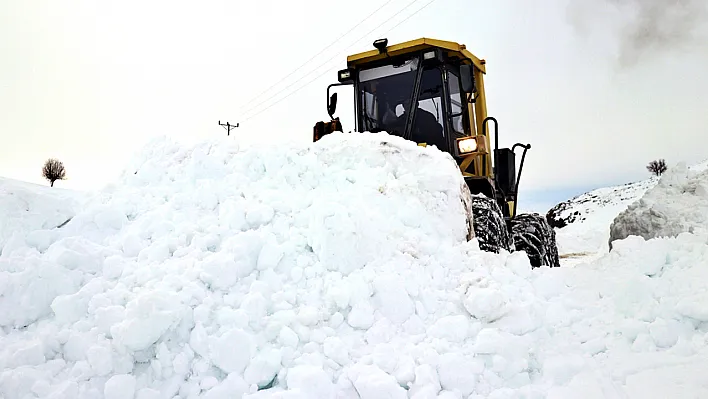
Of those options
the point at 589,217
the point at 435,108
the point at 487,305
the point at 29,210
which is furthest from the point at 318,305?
the point at 589,217

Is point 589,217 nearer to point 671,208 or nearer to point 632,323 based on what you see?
point 671,208

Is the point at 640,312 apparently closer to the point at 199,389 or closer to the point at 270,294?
the point at 270,294

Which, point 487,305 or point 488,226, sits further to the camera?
point 488,226

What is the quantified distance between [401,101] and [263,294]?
393 cm

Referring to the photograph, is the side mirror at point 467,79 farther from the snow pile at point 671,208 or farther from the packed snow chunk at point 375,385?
the packed snow chunk at point 375,385

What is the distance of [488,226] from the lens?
4.56 meters

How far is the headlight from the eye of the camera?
538cm

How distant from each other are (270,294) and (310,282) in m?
0.25

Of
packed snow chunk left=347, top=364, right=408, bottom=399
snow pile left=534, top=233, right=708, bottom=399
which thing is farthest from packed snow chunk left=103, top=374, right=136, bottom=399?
snow pile left=534, top=233, right=708, bottom=399

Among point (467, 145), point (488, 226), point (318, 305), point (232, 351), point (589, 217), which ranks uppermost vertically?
point (467, 145)

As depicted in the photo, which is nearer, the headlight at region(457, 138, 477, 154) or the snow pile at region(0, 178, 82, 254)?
the snow pile at region(0, 178, 82, 254)

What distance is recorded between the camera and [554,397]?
7.68ft

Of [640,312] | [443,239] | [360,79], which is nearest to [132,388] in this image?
[443,239]

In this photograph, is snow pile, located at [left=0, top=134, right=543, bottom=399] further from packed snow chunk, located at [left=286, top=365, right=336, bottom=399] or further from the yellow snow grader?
the yellow snow grader
